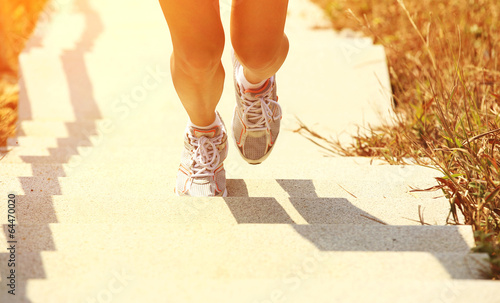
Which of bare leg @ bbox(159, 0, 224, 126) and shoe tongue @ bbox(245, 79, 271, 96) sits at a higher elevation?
bare leg @ bbox(159, 0, 224, 126)

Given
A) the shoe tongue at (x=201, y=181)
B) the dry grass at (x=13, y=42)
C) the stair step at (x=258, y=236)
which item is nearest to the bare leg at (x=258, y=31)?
the shoe tongue at (x=201, y=181)

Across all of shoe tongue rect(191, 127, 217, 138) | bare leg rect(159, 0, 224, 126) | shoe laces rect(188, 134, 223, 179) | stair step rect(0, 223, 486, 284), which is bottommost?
shoe laces rect(188, 134, 223, 179)

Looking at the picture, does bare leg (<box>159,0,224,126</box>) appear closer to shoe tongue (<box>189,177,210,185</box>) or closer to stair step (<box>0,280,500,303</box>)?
A: shoe tongue (<box>189,177,210,185</box>)

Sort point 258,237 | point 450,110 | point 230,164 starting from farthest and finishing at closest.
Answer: point 230,164 < point 450,110 < point 258,237

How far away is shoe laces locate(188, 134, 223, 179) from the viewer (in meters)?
1.86

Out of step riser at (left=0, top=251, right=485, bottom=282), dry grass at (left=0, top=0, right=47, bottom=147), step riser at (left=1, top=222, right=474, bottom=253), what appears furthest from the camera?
dry grass at (left=0, top=0, right=47, bottom=147)

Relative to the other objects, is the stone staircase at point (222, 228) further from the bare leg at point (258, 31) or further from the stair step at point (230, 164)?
the bare leg at point (258, 31)

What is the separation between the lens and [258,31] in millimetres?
1599

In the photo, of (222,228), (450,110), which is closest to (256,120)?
(222,228)

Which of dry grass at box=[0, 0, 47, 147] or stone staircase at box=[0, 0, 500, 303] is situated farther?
dry grass at box=[0, 0, 47, 147]

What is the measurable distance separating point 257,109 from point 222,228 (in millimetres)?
666

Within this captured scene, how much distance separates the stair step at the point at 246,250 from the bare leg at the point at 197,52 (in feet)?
1.79

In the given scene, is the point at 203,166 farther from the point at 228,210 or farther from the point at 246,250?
the point at 246,250

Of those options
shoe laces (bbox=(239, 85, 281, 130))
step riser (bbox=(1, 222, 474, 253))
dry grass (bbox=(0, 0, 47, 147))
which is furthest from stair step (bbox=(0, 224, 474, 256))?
dry grass (bbox=(0, 0, 47, 147))
